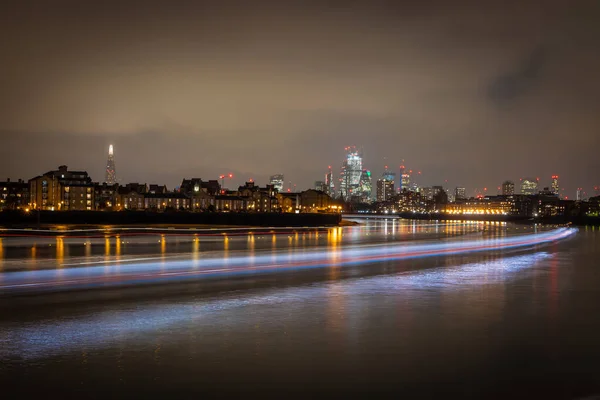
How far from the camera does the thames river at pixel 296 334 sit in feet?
22.6

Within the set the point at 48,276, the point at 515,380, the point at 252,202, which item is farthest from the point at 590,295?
the point at 252,202

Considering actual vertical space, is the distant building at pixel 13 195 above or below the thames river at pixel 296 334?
above

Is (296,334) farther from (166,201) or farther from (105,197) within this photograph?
(166,201)

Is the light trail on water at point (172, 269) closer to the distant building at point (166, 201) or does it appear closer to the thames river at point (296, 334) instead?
the thames river at point (296, 334)

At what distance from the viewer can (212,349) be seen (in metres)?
8.44

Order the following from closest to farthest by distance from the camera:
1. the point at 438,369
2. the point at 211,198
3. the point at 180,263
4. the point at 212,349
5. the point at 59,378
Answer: the point at 59,378 < the point at 438,369 < the point at 212,349 < the point at 180,263 < the point at 211,198

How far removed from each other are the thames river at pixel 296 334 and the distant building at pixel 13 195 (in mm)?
129359

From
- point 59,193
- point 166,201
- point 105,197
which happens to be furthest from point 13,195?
point 166,201

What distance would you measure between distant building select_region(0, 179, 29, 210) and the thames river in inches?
5093

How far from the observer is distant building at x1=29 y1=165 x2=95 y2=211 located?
431 ft

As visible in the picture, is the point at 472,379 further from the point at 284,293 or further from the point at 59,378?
the point at 284,293

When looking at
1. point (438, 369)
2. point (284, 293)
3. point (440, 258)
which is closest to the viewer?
point (438, 369)

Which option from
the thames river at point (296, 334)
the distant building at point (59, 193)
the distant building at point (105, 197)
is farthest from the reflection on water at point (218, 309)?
the distant building at point (105, 197)

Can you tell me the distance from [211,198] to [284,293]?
15754 cm
